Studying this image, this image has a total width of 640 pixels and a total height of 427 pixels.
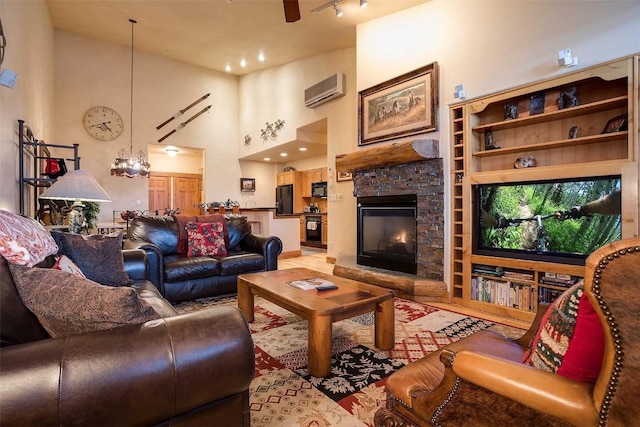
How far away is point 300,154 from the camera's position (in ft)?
27.1

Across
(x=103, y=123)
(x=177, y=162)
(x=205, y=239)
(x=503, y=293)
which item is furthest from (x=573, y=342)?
(x=177, y=162)

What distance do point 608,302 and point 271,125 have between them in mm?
7074

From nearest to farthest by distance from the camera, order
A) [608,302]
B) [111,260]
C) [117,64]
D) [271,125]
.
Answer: [608,302] → [111,260] → [117,64] → [271,125]

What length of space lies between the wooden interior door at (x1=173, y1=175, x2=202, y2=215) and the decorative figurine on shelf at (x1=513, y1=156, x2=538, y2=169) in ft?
26.6

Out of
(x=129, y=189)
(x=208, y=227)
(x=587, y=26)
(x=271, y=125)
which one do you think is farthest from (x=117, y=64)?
(x=587, y=26)

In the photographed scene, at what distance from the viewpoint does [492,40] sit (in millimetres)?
3180

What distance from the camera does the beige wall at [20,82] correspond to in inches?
107

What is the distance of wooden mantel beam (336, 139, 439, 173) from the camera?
3.54 metres

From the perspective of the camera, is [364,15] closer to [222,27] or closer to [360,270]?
[222,27]

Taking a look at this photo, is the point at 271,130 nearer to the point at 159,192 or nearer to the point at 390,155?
the point at 390,155

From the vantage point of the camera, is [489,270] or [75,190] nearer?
[75,190]

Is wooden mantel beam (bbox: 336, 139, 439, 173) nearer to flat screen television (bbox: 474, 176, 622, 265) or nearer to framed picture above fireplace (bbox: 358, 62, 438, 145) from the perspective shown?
framed picture above fireplace (bbox: 358, 62, 438, 145)

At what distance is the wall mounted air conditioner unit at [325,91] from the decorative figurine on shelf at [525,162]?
318 centimetres

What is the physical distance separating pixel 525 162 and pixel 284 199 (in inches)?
261
